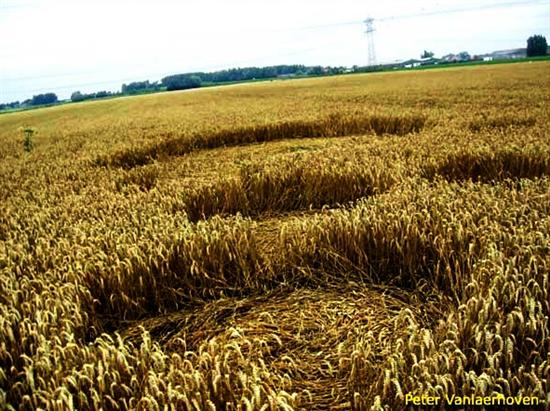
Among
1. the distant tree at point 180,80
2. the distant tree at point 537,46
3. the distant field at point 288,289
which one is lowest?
the distant field at point 288,289

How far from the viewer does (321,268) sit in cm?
405

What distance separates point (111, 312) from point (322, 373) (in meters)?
1.99

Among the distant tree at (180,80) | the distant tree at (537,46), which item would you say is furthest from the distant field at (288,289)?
the distant tree at (180,80)

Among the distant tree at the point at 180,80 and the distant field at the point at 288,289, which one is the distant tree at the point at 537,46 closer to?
the distant tree at the point at 180,80

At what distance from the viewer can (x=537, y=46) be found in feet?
380

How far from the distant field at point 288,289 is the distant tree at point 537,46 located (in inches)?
5231

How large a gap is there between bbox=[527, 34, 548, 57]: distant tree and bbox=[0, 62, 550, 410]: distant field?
13287 centimetres

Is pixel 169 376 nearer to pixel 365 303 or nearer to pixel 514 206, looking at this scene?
pixel 365 303

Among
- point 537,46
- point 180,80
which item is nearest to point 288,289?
point 537,46

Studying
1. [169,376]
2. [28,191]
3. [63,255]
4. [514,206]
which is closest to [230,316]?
[169,376]

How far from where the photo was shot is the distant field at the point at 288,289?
7.11ft

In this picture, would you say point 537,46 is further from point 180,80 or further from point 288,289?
point 288,289

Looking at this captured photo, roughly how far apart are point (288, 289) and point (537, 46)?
457ft

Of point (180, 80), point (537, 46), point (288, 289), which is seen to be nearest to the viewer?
point (288, 289)
